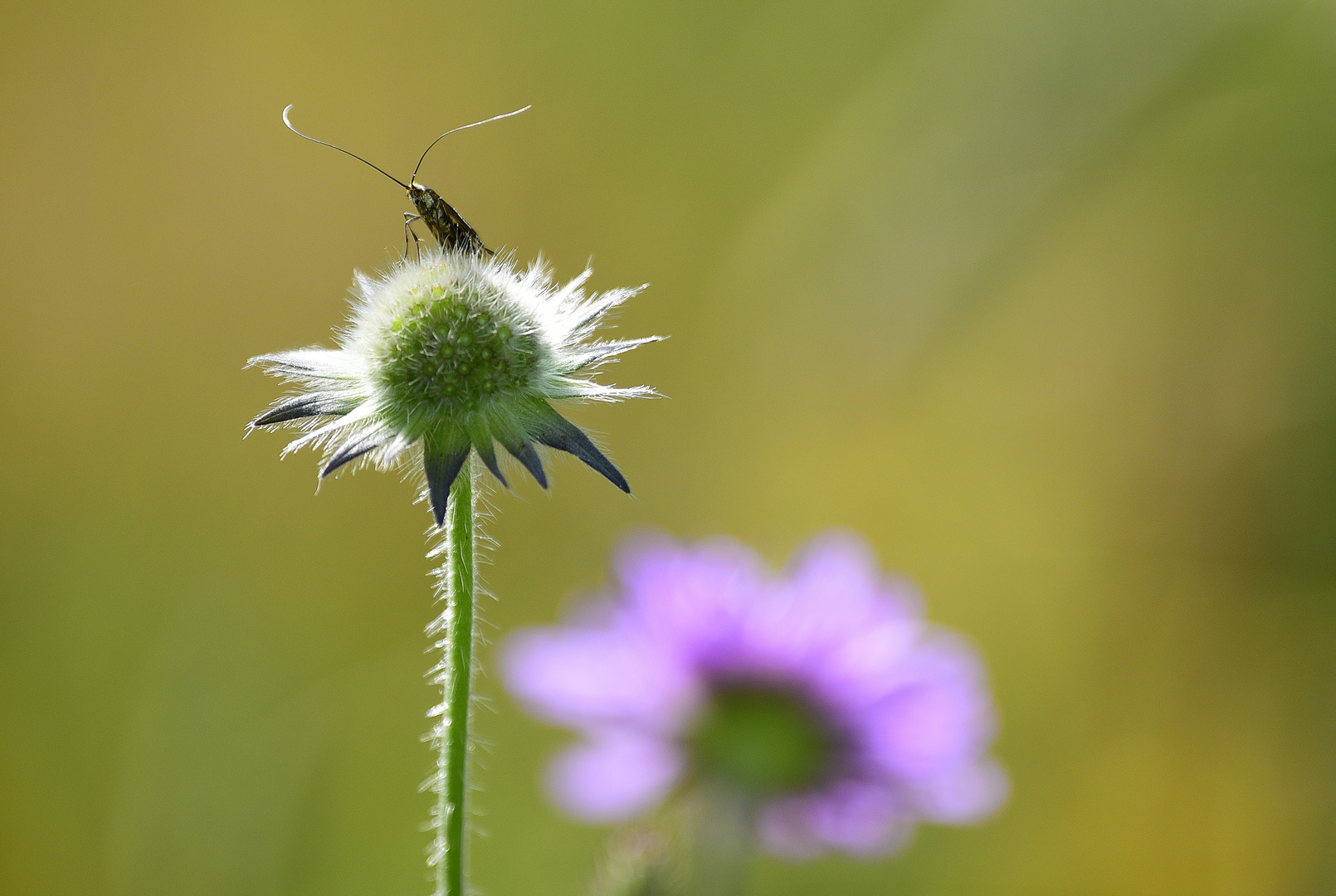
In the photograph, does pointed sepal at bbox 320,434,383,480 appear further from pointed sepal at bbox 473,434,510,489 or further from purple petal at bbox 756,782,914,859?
purple petal at bbox 756,782,914,859

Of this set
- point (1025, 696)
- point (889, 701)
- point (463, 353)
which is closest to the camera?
point (463, 353)

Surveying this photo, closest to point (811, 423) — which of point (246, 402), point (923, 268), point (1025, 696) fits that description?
point (923, 268)

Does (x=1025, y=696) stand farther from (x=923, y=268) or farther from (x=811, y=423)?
(x=923, y=268)

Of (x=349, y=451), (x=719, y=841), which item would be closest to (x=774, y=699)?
(x=719, y=841)

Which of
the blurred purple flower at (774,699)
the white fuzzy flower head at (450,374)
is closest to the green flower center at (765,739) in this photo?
the blurred purple flower at (774,699)

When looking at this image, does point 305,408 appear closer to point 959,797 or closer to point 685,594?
point 685,594
